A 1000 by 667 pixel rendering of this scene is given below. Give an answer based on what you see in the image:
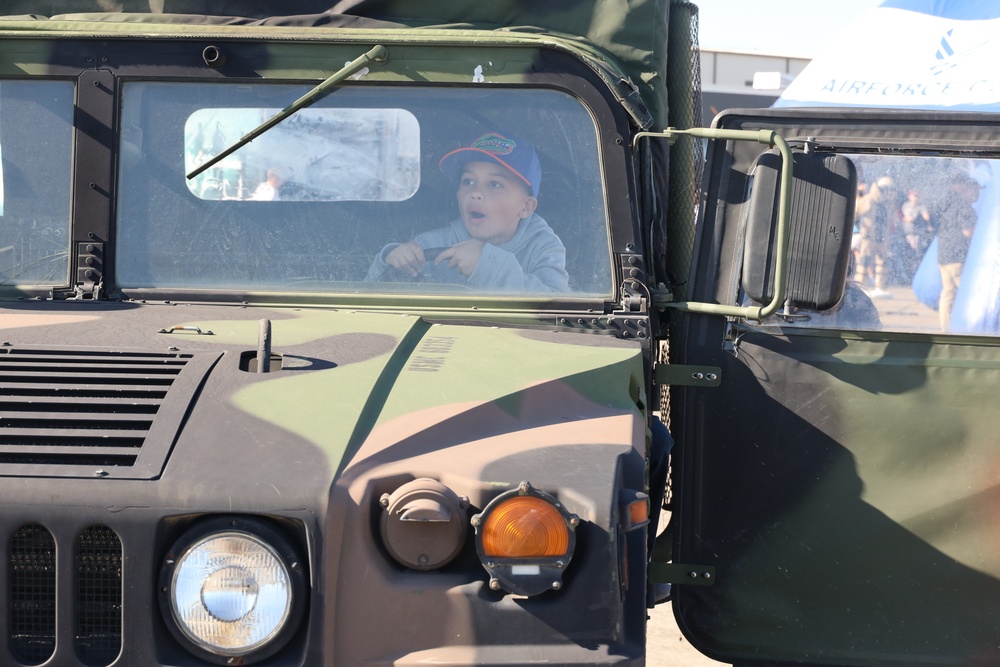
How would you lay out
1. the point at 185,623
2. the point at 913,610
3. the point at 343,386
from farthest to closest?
the point at 913,610 < the point at 343,386 < the point at 185,623

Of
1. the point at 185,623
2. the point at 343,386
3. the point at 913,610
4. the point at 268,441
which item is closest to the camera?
the point at 185,623

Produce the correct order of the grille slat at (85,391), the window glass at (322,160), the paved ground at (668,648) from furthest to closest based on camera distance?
the paved ground at (668,648)
the window glass at (322,160)
the grille slat at (85,391)

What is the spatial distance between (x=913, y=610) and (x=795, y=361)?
2.24 feet

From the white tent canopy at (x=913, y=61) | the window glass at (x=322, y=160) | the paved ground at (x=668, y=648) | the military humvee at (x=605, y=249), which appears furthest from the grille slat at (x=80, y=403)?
the white tent canopy at (x=913, y=61)

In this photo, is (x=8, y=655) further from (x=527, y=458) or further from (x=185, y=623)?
(x=527, y=458)

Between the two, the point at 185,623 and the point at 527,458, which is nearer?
the point at 185,623

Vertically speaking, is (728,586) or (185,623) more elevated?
(185,623)

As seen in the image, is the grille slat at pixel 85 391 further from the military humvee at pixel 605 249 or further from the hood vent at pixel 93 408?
the military humvee at pixel 605 249

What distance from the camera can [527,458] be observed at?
2.04m

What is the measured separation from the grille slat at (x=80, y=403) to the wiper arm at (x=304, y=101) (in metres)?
0.75

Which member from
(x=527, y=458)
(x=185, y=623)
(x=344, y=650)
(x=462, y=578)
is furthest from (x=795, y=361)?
(x=185, y=623)

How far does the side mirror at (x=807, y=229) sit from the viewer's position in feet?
8.60

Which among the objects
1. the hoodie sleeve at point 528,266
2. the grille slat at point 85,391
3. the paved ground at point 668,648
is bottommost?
the paved ground at point 668,648

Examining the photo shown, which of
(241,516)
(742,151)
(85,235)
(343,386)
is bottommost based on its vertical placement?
(241,516)
